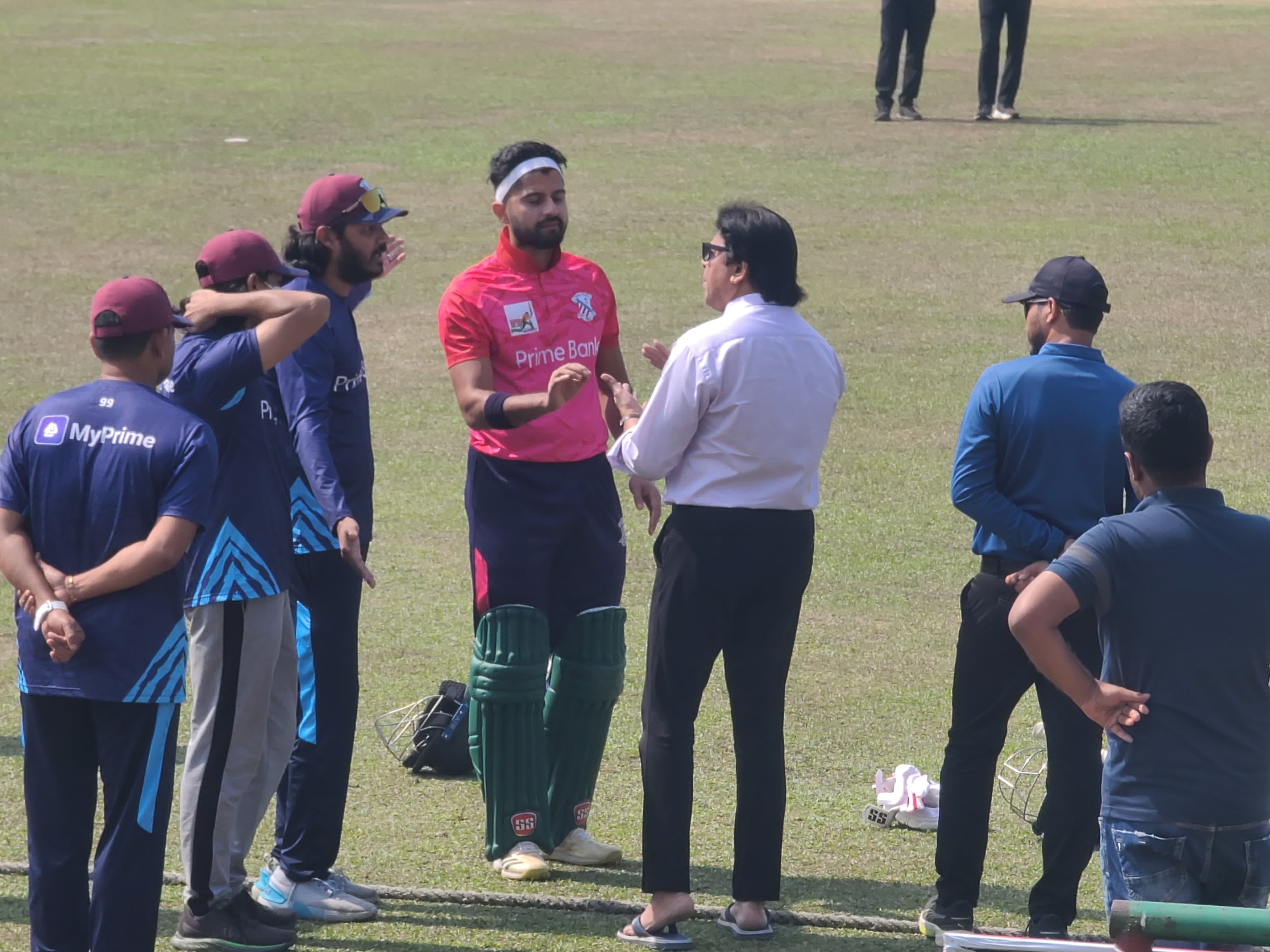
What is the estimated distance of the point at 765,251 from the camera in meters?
5.23

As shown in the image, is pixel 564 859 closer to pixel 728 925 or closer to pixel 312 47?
pixel 728 925

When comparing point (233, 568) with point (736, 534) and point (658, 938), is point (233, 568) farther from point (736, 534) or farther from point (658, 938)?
point (658, 938)

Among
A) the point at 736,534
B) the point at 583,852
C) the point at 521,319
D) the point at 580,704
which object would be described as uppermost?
the point at 521,319

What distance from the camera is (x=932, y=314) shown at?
46.6 feet

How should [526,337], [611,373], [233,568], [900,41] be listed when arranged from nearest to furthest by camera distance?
1. [233,568]
2. [526,337]
3. [611,373]
4. [900,41]

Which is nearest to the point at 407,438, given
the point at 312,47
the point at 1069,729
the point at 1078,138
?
the point at 1069,729

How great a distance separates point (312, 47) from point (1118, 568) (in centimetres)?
2382

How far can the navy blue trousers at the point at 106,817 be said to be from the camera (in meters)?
4.52

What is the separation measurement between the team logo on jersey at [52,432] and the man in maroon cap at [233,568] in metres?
0.50

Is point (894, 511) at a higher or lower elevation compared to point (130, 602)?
lower

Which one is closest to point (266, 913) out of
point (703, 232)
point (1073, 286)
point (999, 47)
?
point (1073, 286)

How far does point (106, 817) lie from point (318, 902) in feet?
3.42

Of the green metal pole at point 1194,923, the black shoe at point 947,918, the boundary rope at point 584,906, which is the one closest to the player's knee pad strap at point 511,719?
the boundary rope at point 584,906

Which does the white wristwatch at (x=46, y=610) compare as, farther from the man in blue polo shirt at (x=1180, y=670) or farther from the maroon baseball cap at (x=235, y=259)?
the man in blue polo shirt at (x=1180, y=670)
